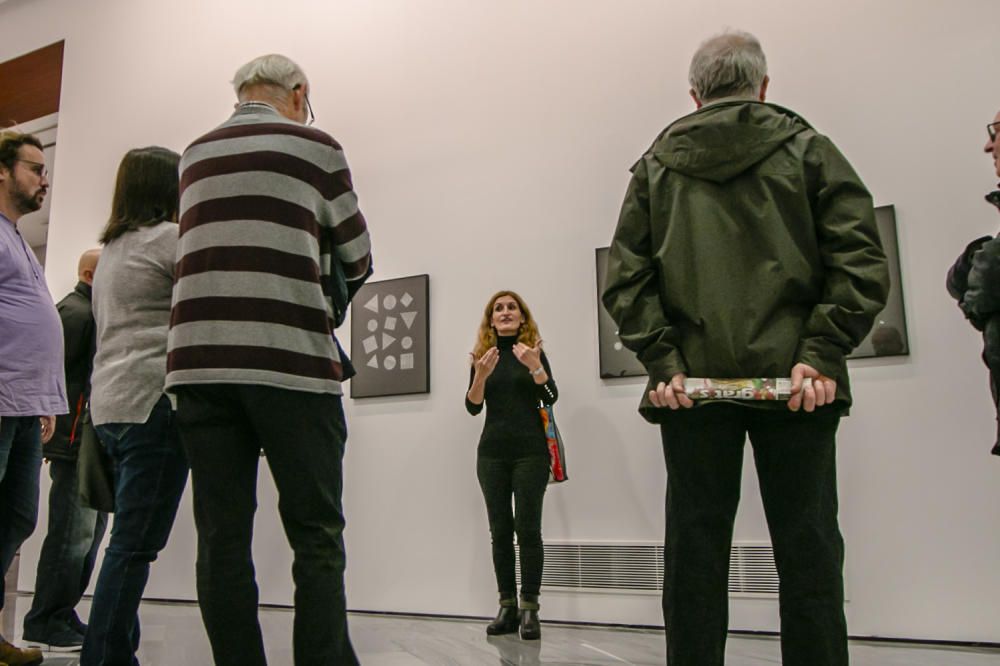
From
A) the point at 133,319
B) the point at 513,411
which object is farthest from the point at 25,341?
the point at 513,411

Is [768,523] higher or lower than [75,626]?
higher

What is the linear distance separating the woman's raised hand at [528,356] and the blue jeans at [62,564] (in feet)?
5.73

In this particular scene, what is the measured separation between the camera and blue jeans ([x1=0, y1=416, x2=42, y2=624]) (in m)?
2.28

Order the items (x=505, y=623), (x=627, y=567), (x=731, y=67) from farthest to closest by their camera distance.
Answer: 1. (x=627, y=567)
2. (x=505, y=623)
3. (x=731, y=67)

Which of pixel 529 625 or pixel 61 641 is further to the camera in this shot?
pixel 529 625

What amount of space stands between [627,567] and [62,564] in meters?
2.28

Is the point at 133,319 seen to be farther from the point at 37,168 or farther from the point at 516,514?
the point at 516,514

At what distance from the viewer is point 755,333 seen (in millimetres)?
1458

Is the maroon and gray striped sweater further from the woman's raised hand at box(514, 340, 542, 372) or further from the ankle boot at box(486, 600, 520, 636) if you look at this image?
the ankle boot at box(486, 600, 520, 636)

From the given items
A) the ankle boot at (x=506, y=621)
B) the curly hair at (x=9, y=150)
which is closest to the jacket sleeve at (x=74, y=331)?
the curly hair at (x=9, y=150)

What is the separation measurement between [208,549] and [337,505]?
256mm

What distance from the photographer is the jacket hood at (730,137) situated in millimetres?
1519

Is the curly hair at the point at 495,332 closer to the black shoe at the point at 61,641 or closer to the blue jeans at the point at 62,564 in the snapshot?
the blue jeans at the point at 62,564

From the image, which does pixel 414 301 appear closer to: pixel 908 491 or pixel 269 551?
pixel 269 551
